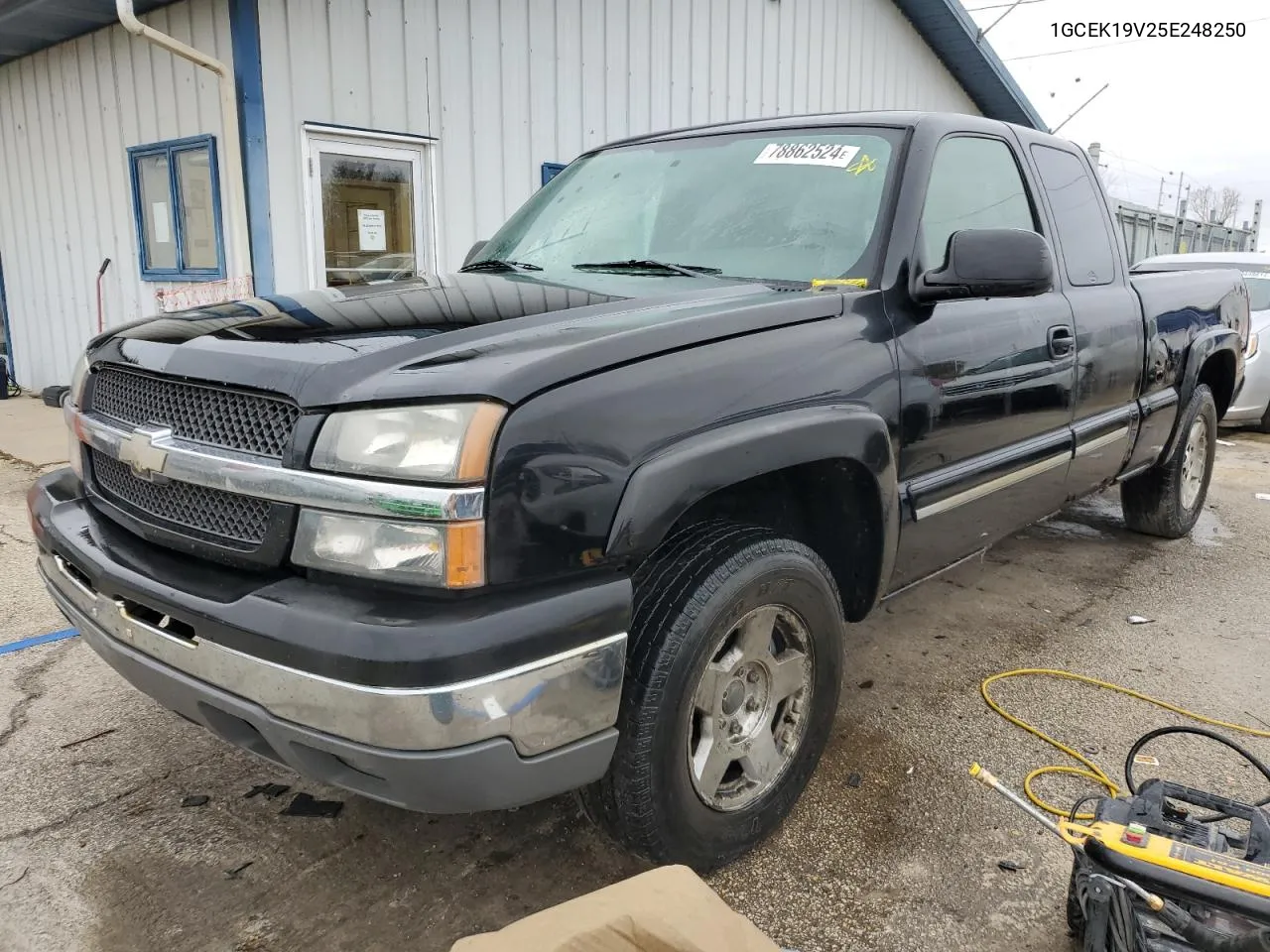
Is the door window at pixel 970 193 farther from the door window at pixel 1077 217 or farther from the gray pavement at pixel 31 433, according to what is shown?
the gray pavement at pixel 31 433

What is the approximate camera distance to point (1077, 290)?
3.56 metres

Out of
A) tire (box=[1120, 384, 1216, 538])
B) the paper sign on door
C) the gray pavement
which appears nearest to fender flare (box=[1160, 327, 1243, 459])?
tire (box=[1120, 384, 1216, 538])

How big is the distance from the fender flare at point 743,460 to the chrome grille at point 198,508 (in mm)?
716

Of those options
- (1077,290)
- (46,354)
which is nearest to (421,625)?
(1077,290)

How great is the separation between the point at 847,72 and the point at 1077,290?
8.89 meters

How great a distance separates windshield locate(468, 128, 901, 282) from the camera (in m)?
2.78

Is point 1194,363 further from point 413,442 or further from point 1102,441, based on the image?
point 413,442

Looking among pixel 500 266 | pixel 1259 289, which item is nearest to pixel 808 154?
pixel 500 266

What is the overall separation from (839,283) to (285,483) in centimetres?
154

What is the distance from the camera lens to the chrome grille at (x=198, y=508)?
1.92 m

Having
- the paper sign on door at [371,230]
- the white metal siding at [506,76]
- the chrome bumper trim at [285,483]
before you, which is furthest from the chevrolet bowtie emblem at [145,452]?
the paper sign on door at [371,230]

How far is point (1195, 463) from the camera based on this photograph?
203 inches

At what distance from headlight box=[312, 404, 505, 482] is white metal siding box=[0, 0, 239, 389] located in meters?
6.00

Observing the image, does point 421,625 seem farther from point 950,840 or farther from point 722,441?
point 950,840
